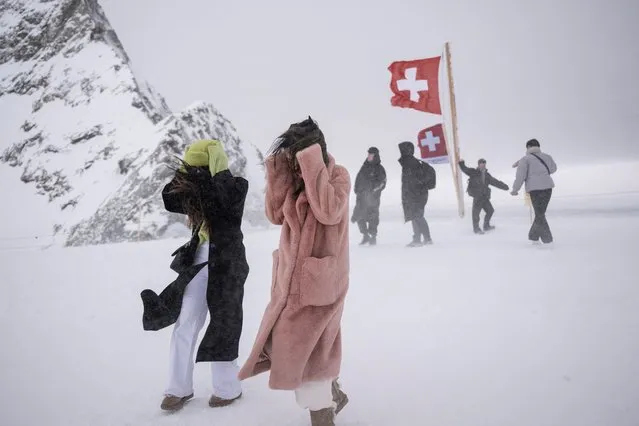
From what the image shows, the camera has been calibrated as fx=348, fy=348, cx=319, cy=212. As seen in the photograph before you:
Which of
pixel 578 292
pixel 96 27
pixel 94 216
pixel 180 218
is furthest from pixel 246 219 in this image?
pixel 96 27

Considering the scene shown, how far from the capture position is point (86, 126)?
76.6 feet

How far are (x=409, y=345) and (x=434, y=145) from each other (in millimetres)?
6902

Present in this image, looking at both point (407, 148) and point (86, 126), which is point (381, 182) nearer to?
point (407, 148)

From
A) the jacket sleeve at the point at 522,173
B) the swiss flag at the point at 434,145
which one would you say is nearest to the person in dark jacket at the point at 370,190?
the swiss flag at the point at 434,145

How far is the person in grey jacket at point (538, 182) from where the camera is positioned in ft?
20.0

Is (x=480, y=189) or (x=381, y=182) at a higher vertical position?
(x=381, y=182)

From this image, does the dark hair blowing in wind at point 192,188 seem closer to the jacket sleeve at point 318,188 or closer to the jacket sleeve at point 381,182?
the jacket sleeve at point 318,188

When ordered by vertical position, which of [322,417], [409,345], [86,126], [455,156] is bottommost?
[409,345]

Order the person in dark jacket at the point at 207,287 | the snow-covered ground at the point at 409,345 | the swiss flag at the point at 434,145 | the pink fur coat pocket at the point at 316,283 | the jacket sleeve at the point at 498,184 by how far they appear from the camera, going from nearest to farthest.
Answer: the pink fur coat pocket at the point at 316,283, the snow-covered ground at the point at 409,345, the person in dark jacket at the point at 207,287, the jacket sleeve at the point at 498,184, the swiss flag at the point at 434,145

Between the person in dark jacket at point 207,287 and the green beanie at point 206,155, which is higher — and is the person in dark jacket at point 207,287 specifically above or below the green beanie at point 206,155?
below

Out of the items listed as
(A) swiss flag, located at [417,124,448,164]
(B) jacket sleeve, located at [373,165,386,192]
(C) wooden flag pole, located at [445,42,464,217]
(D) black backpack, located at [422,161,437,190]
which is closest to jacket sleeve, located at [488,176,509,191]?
(C) wooden flag pole, located at [445,42,464,217]

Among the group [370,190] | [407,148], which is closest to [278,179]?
[370,190]

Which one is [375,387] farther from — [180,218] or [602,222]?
[180,218]

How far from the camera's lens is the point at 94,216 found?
15836 mm
